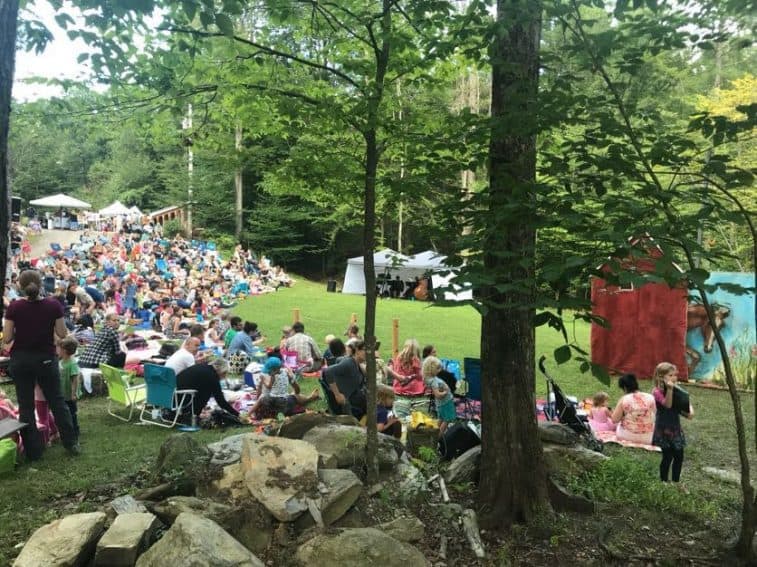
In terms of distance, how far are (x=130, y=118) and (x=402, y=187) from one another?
255 cm

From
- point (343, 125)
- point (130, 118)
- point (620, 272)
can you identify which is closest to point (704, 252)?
point (620, 272)

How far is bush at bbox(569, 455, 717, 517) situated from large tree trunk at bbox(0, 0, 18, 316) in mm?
4611

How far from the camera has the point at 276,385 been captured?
8258 mm

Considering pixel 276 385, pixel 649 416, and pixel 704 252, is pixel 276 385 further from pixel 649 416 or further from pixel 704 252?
pixel 704 252

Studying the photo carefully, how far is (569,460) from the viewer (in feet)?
17.5

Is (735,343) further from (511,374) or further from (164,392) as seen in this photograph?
(164,392)

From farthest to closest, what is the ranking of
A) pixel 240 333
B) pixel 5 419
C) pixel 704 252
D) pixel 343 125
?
pixel 240 333 < pixel 5 419 < pixel 343 125 < pixel 704 252

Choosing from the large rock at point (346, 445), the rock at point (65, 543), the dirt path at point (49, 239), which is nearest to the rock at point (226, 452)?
the large rock at point (346, 445)

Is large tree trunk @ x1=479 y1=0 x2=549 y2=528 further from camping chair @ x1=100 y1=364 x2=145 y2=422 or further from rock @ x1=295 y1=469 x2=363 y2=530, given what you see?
camping chair @ x1=100 y1=364 x2=145 y2=422

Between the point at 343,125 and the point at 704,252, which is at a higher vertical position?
the point at 343,125

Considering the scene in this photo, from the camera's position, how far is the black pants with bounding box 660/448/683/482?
5844 millimetres

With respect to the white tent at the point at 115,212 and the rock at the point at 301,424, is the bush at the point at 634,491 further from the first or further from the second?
the white tent at the point at 115,212

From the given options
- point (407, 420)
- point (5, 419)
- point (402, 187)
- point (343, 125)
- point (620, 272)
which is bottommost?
point (407, 420)

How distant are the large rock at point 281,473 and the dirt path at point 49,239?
25.5m
